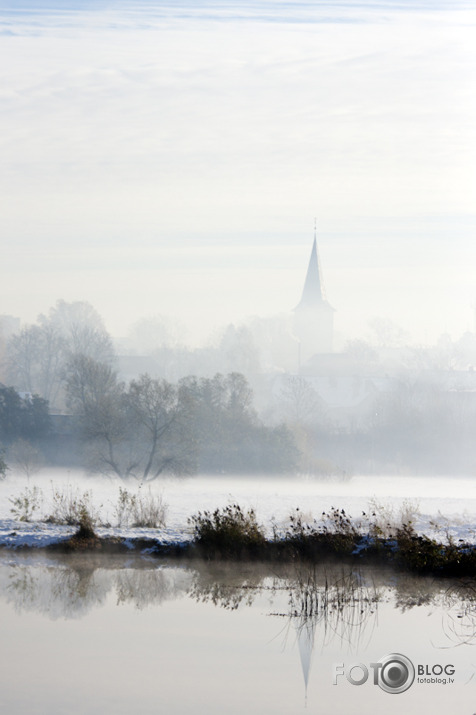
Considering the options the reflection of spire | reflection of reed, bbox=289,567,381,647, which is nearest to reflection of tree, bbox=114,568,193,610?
reflection of reed, bbox=289,567,381,647

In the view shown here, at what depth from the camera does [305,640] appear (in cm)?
747

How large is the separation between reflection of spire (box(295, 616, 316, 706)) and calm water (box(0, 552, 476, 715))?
18 mm

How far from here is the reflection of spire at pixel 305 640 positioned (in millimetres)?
6711

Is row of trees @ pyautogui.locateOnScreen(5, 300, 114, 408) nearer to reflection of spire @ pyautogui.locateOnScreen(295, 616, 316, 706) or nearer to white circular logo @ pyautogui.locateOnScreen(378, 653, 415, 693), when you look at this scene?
reflection of spire @ pyautogui.locateOnScreen(295, 616, 316, 706)

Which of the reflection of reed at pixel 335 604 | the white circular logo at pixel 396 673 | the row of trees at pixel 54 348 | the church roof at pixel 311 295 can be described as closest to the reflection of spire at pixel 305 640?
the reflection of reed at pixel 335 604

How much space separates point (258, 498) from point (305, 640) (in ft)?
53.2

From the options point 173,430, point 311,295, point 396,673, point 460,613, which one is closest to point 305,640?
point 396,673

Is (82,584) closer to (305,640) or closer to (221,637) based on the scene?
(221,637)

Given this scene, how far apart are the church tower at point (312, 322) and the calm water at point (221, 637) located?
35.1m

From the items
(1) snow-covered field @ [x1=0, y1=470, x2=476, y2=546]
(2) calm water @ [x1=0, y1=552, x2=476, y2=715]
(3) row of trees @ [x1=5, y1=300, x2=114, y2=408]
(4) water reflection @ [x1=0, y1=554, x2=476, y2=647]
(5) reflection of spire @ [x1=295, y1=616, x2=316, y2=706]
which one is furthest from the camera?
(3) row of trees @ [x1=5, y1=300, x2=114, y2=408]

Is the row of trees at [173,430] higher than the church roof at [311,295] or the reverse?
the reverse

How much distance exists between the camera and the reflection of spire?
671 cm

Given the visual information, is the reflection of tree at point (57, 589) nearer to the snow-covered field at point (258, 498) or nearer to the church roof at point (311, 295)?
the snow-covered field at point (258, 498)

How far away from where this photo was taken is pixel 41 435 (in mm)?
31172
